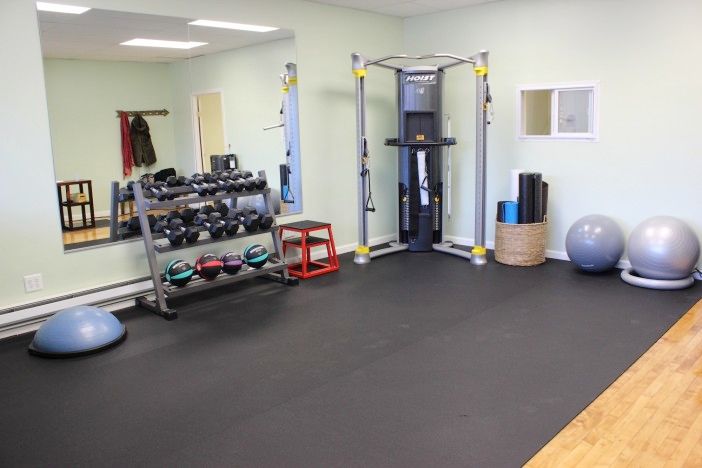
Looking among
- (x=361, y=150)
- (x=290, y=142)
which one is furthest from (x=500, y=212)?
(x=290, y=142)

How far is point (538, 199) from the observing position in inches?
192

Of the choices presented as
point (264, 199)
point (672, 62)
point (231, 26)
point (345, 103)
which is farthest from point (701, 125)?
point (231, 26)

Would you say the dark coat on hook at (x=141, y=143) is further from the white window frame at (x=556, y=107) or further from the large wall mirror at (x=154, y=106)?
the white window frame at (x=556, y=107)

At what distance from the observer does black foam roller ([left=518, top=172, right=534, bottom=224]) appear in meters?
4.83

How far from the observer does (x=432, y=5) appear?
5387mm

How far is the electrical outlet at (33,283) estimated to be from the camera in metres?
3.70

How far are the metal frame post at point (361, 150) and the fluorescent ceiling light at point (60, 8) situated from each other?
2091 millimetres

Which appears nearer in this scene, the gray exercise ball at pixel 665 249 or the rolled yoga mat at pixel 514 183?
the gray exercise ball at pixel 665 249

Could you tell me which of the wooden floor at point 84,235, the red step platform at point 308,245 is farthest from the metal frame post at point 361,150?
the wooden floor at point 84,235

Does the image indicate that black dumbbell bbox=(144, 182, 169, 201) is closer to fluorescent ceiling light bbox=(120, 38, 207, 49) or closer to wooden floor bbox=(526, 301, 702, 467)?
fluorescent ceiling light bbox=(120, 38, 207, 49)

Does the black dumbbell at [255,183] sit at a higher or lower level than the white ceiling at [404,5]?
lower

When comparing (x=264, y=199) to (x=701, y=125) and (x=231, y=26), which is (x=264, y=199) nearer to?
(x=231, y=26)

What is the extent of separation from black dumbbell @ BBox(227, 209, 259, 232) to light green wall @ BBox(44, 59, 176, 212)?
1.99ft

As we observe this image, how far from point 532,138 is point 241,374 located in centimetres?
347
